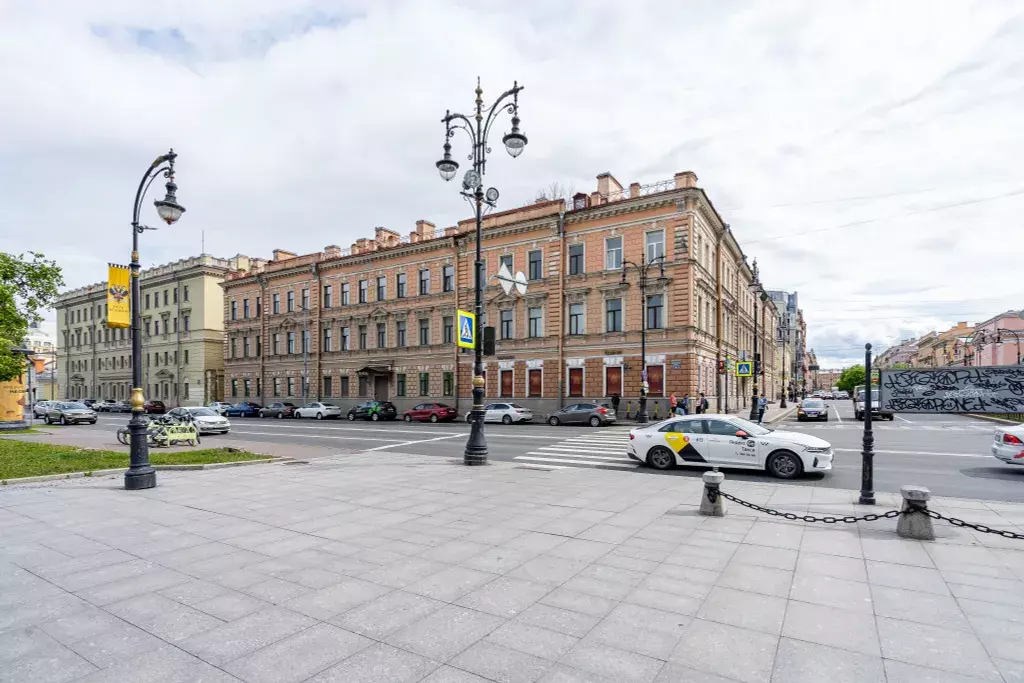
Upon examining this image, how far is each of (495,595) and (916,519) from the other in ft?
18.0

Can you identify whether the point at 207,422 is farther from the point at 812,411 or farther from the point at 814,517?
the point at 812,411

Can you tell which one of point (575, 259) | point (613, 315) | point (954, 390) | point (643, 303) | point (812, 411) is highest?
point (575, 259)

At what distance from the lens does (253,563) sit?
6.14 metres

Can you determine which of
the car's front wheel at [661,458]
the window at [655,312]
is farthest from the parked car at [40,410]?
the car's front wheel at [661,458]

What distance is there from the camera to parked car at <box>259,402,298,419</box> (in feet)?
153

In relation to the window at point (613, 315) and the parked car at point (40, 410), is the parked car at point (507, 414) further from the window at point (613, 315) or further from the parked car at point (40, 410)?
the parked car at point (40, 410)

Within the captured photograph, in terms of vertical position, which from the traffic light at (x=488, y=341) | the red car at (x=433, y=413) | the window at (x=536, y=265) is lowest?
the red car at (x=433, y=413)

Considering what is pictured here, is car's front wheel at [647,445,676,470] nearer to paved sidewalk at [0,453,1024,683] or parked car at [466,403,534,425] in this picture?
paved sidewalk at [0,453,1024,683]

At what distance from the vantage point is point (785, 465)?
12.3 m

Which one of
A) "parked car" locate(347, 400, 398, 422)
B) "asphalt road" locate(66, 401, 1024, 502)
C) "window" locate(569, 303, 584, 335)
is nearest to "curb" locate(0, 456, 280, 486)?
"asphalt road" locate(66, 401, 1024, 502)

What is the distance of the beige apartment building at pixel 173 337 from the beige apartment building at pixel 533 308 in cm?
979

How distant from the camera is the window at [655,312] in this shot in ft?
110

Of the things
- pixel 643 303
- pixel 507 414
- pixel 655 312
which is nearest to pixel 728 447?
pixel 643 303

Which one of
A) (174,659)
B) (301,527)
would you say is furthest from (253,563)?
(174,659)
